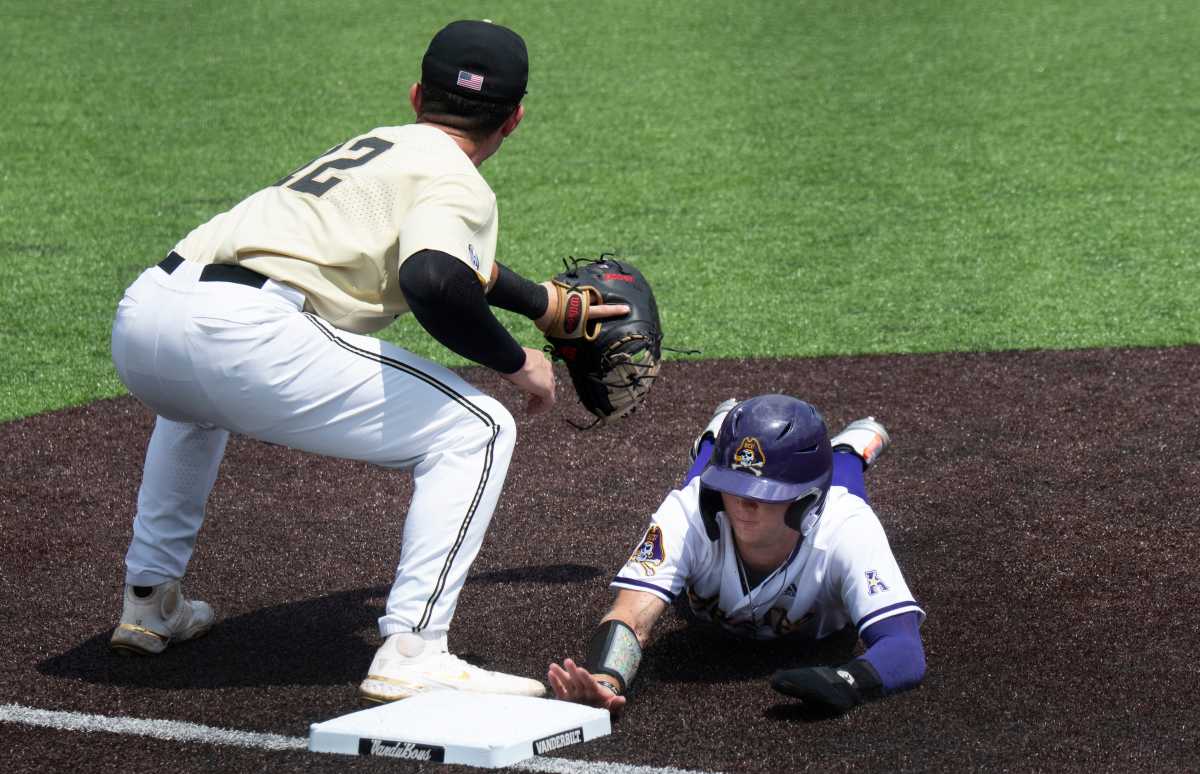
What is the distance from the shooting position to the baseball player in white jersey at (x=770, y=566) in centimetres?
388

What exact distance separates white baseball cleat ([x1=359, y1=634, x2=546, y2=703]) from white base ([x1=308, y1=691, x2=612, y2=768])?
0.04 meters

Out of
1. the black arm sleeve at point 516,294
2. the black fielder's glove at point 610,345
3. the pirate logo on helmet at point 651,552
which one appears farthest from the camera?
the black fielder's glove at point 610,345

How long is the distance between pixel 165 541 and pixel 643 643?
1.42 meters

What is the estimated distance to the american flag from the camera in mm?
3977

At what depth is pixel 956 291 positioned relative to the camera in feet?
29.0

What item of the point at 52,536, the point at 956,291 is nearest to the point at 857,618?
the point at 52,536

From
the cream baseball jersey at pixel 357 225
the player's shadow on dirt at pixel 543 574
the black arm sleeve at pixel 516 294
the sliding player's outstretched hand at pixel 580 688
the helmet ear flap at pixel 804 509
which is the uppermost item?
the cream baseball jersey at pixel 357 225

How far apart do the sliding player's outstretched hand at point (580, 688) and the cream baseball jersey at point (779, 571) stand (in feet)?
1.44

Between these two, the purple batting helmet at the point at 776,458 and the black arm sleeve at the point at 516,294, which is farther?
the black arm sleeve at the point at 516,294

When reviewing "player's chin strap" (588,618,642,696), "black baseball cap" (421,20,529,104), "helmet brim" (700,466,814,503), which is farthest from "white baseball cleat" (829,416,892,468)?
"black baseball cap" (421,20,529,104)

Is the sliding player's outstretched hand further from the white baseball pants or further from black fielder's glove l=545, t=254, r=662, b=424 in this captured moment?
black fielder's glove l=545, t=254, r=662, b=424

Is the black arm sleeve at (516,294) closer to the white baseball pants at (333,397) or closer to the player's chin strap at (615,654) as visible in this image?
the white baseball pants at (333,397)

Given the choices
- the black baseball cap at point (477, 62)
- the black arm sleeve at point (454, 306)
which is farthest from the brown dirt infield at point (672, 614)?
the black baseball cap at point (477, 62)

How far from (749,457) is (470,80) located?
4.08 ft
